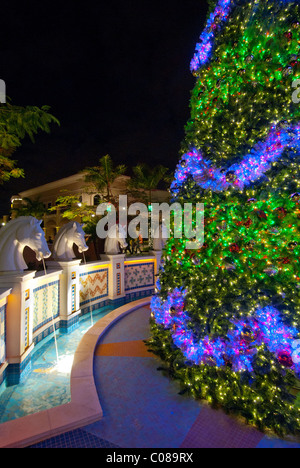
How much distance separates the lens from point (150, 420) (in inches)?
107

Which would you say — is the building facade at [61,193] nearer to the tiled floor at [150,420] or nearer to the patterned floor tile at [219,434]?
the tiled floor at [150,420]

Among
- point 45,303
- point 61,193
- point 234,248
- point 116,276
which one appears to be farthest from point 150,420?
point 61,193

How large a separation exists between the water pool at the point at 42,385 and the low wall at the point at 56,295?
19cm

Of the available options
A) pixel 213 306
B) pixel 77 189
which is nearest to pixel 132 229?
pixel 213 306

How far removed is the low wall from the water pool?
0.19m

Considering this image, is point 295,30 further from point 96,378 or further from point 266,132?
point 96,378

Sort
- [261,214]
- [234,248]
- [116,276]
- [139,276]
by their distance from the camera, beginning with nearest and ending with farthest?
1. [261,214]
2. [234,248]
3. [116,276]
4. [139,276]

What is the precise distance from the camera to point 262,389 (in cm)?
272

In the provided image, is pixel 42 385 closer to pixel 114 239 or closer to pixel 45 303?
pixel 45 303

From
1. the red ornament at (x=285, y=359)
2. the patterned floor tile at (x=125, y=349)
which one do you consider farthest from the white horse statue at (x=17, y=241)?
the red ornament at (x=285, y=359)

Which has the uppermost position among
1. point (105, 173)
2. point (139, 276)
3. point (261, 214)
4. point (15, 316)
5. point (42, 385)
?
point (105, 173)

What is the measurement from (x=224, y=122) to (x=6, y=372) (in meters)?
5.06

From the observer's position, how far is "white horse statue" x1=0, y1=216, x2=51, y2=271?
3.99 meters

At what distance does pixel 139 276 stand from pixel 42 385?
19.4 ft
